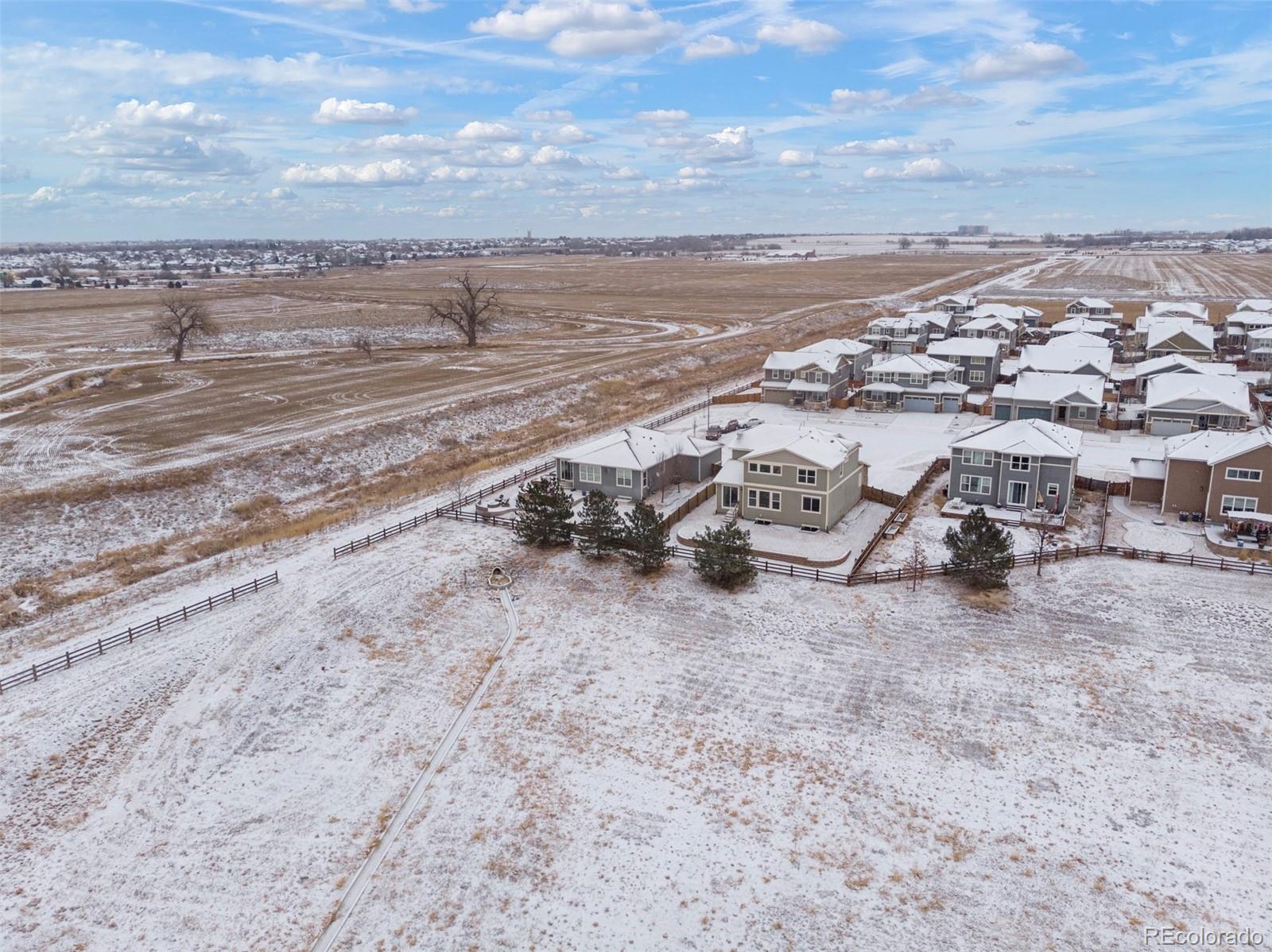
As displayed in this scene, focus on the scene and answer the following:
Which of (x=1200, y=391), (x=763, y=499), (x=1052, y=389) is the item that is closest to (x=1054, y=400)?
(x=1052, y=389)

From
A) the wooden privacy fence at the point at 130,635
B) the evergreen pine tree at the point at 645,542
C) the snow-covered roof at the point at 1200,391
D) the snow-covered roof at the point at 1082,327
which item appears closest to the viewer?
the wooden privacy fence at the point at 130,635

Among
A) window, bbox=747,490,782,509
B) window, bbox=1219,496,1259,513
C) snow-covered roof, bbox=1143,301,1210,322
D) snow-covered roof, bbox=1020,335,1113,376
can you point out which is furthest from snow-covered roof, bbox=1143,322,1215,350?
window, bbox=747,490,782,509

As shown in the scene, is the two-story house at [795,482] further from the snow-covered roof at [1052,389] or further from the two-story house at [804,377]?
the two-story house at [804,377]

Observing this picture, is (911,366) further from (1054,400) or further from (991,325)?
(991,325)

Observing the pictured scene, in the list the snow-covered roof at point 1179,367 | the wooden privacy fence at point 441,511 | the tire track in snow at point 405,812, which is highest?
the snow-covered roof at point 1179,367

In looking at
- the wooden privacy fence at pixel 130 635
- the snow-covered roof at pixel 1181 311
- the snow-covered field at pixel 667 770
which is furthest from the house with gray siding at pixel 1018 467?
the snow-covered roof at pixel 1181 311

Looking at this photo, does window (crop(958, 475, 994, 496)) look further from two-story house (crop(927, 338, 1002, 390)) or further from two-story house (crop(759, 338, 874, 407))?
two-story house (crop(927, 338, 1002, 390))
